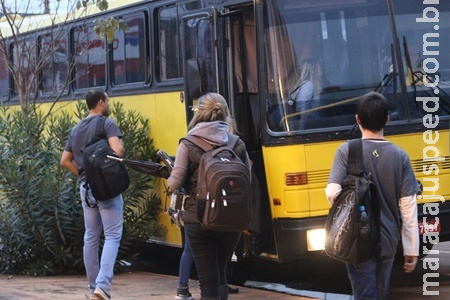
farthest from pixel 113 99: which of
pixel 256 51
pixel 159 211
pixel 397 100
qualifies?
pixel 397 100

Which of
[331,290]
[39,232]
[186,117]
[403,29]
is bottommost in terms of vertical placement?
[331,290]

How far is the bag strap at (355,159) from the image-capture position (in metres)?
6.29

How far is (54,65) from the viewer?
15.0m

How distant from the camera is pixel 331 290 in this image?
11.2 meters

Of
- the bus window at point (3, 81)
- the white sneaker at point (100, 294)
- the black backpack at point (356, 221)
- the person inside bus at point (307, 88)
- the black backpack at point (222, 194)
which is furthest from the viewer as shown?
the bus window at point (3, 81)

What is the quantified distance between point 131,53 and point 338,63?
3.65 m

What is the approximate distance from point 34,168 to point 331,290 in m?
3.42

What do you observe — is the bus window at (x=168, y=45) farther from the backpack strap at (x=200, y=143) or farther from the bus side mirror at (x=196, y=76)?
the backpack strap at (x=200, y=143)

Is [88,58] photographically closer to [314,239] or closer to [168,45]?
[168,45]

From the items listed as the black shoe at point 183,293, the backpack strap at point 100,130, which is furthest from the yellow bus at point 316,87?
the backpack strap at point 100,130

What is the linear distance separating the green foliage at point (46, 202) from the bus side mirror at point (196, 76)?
59.5 inches

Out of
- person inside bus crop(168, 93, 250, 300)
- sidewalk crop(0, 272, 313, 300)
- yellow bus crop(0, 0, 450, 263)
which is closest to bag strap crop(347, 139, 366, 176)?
person inside bus crop(168, 93, 250, 300)

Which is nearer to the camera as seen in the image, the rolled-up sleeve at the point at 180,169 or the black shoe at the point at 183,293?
the rolled-up sleeve at the point at 180,169

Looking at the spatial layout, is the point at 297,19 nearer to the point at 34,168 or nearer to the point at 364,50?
A: the point at 364,50
